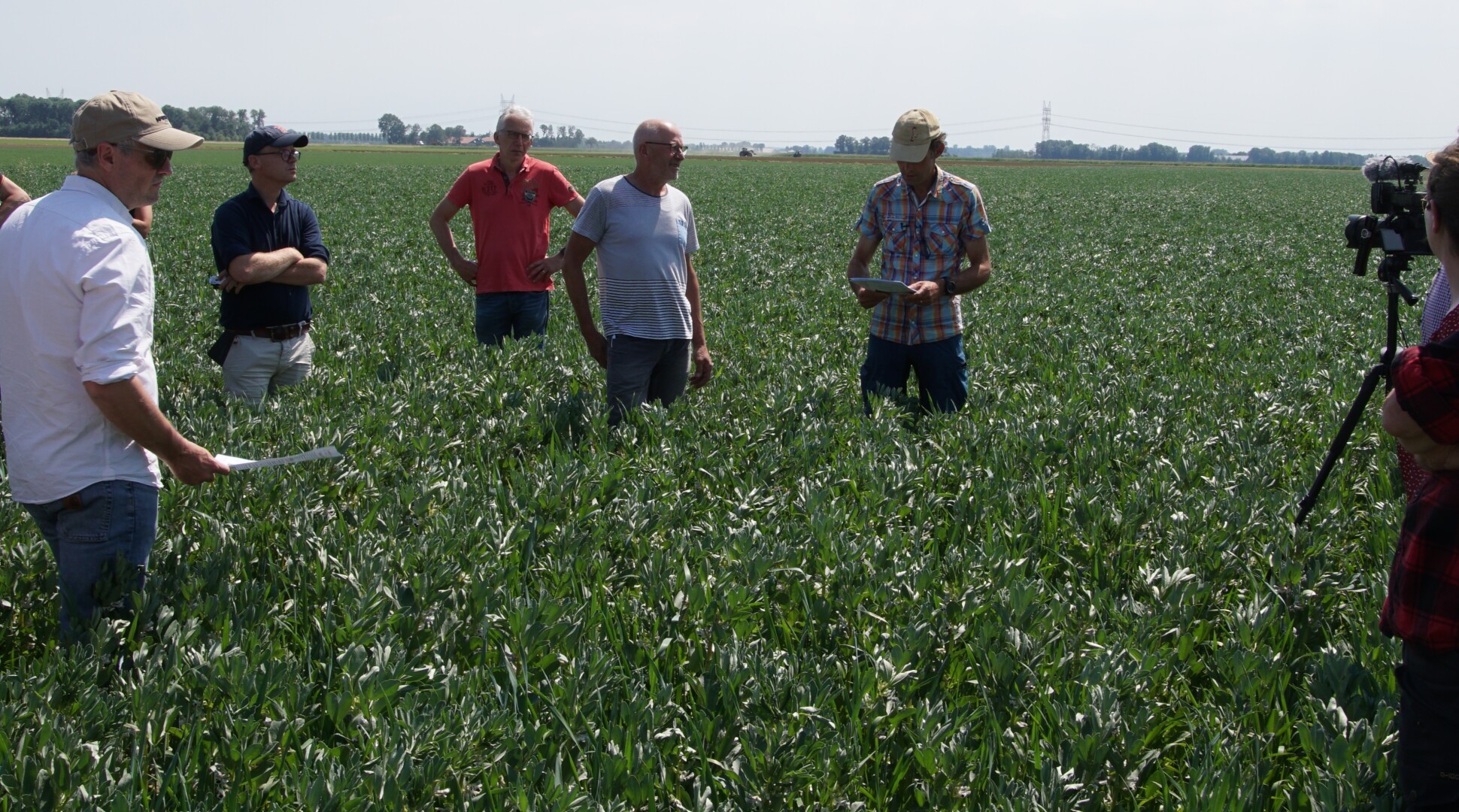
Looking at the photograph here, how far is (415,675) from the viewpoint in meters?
2.77

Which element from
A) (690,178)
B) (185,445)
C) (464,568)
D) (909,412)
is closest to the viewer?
(185,445)

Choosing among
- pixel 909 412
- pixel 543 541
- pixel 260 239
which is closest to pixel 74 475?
pixel 543 541

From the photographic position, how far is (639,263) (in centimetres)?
566

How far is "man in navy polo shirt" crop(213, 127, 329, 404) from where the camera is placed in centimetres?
529

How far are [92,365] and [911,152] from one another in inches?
156

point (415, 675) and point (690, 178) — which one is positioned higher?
point (690, 178)

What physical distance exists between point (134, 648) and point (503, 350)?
478 centimetres

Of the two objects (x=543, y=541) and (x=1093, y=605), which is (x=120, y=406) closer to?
(x=543, y=541)

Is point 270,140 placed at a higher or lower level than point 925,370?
higher

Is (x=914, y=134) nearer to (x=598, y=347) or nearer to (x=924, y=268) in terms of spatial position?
(x=924, y=268)

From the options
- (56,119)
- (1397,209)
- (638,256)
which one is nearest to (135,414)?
(638,256)

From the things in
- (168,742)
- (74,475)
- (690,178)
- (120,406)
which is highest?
(690,178)

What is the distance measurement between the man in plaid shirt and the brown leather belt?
3.07 metres

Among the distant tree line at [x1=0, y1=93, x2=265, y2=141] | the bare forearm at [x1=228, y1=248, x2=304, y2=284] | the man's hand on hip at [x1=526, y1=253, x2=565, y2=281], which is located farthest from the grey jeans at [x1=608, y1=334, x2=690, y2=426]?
the distant tree line at [x1=0, y1=93, x2=265, y2=141]
